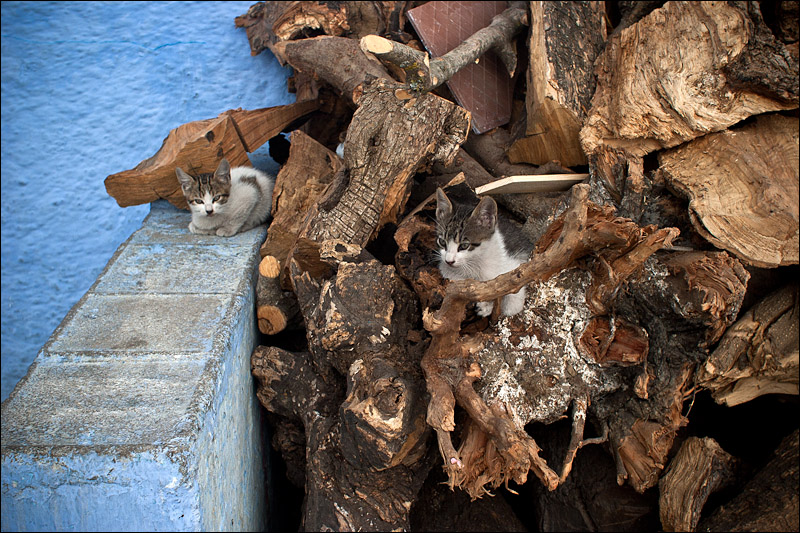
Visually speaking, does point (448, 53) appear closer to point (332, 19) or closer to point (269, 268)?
point (332, 19)

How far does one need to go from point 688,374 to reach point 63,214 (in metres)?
4.10

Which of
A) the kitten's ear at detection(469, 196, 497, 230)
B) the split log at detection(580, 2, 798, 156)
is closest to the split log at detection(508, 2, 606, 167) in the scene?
the split log at detection(580, 2, 798, 156)

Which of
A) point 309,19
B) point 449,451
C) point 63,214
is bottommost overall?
point 449,451

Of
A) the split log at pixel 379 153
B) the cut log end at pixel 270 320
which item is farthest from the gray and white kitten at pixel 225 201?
the split log at pixel 379 153

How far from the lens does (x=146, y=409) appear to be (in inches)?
75.5

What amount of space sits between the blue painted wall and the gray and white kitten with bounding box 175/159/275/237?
0.63 meters

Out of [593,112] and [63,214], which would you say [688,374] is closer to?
[593,112]

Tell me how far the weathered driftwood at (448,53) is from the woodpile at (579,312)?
18 mm

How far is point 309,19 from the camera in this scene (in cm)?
361

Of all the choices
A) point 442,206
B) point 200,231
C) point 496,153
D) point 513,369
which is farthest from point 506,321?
point 200,231

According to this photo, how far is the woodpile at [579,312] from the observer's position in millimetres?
2188

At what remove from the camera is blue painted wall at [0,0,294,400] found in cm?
380

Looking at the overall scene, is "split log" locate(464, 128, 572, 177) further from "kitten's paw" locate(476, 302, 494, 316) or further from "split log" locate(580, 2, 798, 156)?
"kitten's paw" locate(476, 302, 494, 316)

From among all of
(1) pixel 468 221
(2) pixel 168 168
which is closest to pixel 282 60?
(2) pixel 168 168
